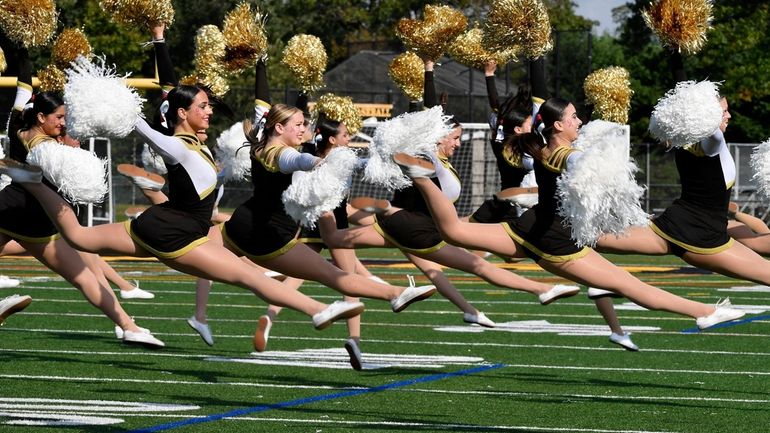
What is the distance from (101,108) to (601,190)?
2.38 meters

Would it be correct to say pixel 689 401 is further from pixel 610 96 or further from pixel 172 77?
pixel 172 77

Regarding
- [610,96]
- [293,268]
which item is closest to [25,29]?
[293,268]

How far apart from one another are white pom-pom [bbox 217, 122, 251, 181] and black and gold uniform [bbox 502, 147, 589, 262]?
10.00 feet

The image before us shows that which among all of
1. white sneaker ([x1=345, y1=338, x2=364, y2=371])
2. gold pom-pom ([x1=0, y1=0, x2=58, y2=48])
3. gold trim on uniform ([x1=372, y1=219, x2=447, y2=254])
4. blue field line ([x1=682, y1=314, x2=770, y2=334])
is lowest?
blue field line ([x1=682, y1=314, x2=770, y2=334])

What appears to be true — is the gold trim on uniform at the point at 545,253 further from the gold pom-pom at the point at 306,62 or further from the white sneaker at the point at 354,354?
the gold pom-pom at the point at 306,62

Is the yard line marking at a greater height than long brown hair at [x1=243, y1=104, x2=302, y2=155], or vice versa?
long brown hair at [x1=243, y1=104, x2=302, y2=155]

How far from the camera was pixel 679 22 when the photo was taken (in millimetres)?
7719

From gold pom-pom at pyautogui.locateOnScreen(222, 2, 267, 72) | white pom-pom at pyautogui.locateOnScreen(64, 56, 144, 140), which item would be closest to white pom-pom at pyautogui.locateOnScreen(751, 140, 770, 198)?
gold pom-pom at pyautogui.locateOnScreen(222, 2, 267, 72)

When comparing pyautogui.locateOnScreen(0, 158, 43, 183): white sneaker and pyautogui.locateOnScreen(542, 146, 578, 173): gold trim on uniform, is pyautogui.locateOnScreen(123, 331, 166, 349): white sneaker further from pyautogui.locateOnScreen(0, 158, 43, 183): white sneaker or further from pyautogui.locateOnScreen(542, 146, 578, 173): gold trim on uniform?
pyautogui.locateOnScreen(542, 146, 578, 173): gold trim on uniform

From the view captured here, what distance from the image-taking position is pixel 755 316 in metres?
12.3

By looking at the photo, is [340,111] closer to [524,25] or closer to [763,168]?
[524,25]

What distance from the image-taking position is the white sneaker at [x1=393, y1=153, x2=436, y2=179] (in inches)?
271

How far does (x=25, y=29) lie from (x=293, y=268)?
7.64 feet

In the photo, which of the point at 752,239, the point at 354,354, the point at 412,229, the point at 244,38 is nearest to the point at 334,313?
the point at 354,354
